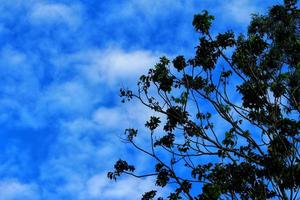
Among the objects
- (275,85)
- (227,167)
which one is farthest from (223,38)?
(227,167)

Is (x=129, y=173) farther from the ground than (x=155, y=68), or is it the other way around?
(x=155, y=68)

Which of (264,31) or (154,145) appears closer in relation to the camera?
(154,145)

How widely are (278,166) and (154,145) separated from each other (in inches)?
156

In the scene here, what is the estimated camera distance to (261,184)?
17.2m

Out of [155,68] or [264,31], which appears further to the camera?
[264,31]

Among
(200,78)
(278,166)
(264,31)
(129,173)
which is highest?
(264,31)

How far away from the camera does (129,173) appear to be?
18281 millimetres

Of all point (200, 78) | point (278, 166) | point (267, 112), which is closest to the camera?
point (278, 166)

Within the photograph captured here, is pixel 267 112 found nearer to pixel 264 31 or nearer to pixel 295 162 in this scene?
pixel 295 162

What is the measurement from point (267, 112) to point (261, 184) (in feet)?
6.51

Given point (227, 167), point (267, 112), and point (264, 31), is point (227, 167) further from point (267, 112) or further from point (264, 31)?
point (264, 31)

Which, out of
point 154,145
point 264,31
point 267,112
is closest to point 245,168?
point 267,112

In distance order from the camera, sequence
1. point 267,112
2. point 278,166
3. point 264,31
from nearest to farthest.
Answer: point 278,166
point 267,112
point 264,31

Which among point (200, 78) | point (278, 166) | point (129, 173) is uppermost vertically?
point (200, 78)
